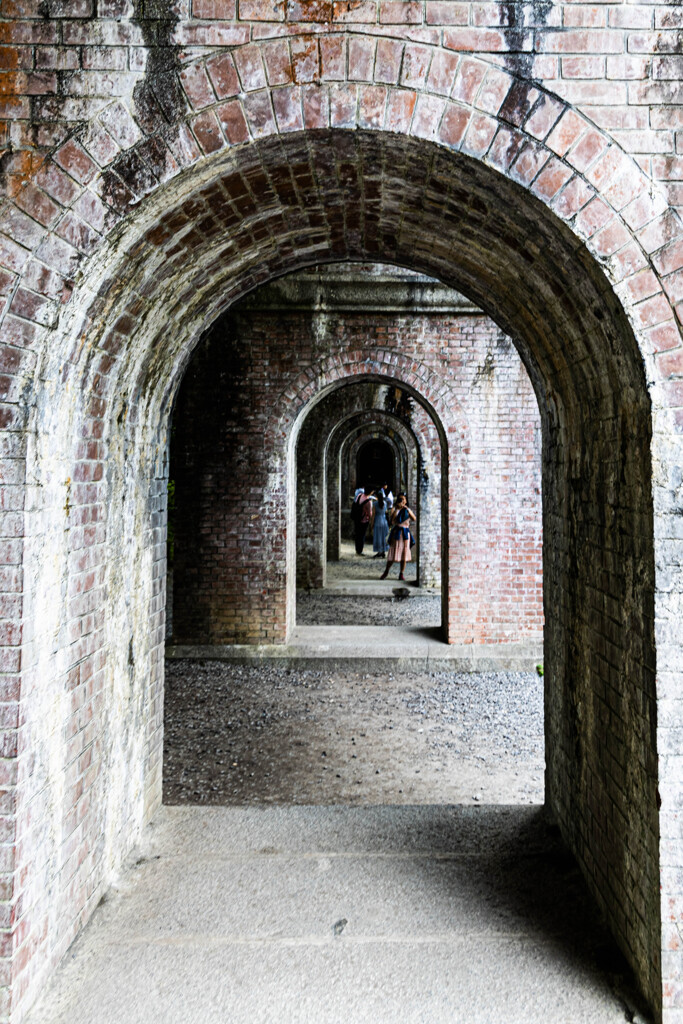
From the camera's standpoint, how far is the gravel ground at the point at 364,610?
11305 mm

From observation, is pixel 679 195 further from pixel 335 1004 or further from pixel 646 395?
pixel 335 1004

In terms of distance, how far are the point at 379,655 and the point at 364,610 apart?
3.43m

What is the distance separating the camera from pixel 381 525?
19344 millimetres

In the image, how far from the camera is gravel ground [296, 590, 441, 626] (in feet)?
37.1

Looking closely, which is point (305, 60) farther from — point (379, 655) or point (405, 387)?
point (379, 655)

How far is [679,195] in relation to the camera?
267 centimetres

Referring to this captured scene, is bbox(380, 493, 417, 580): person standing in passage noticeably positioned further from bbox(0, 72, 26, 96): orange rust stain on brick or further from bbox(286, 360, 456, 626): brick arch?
bbox(0, 72, 26, 96): orange rust stain on brick

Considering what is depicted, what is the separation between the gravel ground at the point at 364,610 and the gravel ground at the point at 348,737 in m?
2.51

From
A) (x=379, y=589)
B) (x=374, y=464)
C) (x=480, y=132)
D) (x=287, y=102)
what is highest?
(x=374, y=464)

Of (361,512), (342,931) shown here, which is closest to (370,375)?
(342,931)

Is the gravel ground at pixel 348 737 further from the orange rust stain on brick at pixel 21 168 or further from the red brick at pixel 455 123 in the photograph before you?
the red brick at pixel 455 123

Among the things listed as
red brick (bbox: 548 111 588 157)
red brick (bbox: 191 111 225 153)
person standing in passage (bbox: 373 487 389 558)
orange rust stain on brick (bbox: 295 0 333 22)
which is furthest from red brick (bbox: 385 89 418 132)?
person standing in passage (bbox: 373 487 389 558)

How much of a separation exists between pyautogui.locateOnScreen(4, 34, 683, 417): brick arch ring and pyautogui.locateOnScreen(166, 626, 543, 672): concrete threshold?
264 inches

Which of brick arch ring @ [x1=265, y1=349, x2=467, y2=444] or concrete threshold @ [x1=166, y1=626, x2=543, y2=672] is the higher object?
brick arch ring @ [x1=265, y1=349, x2=467, y2=444]
